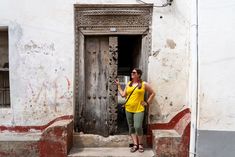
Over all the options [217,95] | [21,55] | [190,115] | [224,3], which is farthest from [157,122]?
[21,55]

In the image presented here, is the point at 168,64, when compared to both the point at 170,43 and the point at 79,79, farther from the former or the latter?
the point at 79,79

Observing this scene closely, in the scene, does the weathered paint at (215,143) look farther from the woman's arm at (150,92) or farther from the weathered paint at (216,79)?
the woman's arm at (150,92)

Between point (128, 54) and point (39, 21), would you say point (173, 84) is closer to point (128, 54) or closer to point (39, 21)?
point (128, 54)

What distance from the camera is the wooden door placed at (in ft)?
21.0

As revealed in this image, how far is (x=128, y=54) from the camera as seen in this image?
27.5 ft

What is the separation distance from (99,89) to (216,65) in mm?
2482

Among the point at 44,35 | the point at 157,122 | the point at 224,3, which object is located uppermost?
the point at 224,3

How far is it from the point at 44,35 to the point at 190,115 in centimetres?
328

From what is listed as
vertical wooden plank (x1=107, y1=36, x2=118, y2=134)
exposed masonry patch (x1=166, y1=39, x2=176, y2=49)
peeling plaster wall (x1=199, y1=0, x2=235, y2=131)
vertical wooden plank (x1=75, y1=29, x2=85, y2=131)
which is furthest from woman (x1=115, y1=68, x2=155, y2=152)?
peeling plaster wall (x1=199, y1=0, x2=235, y2=131)

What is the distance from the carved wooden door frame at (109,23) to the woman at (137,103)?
504 mm

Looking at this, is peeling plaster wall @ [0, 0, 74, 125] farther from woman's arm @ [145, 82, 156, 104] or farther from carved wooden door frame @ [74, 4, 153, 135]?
woman's arm @ [145, 82, 156, 104]

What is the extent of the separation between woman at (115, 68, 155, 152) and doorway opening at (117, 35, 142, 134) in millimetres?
760

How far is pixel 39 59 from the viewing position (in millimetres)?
6152

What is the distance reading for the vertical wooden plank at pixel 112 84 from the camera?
6332mm
